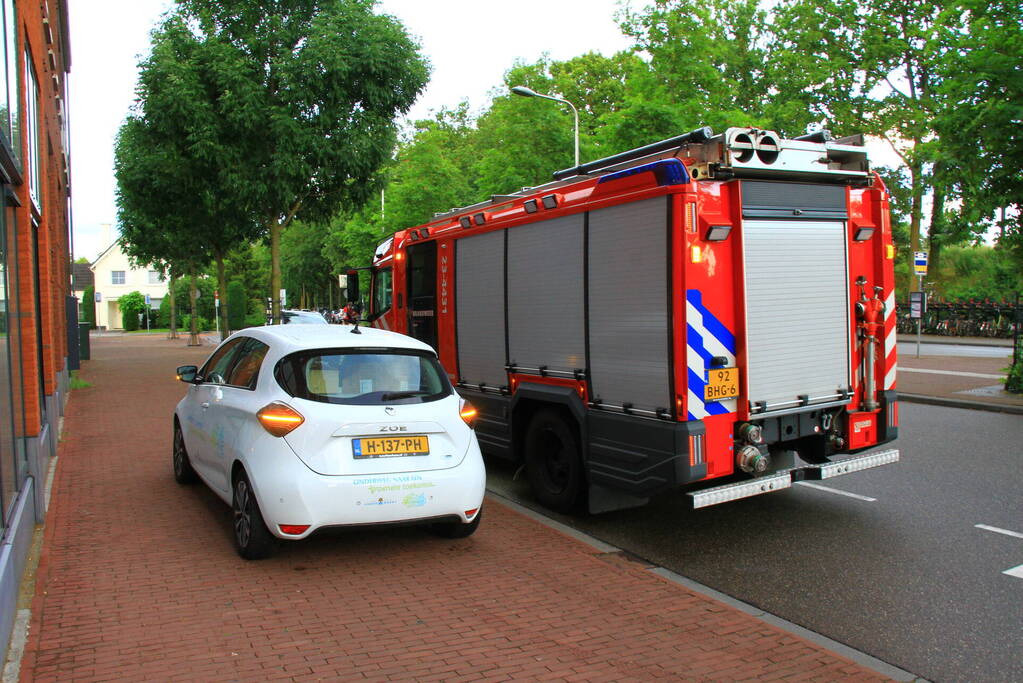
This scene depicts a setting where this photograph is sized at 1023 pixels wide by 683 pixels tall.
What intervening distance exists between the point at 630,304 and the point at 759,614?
2263mm

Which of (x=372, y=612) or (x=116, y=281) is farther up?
(x=116, y=281)

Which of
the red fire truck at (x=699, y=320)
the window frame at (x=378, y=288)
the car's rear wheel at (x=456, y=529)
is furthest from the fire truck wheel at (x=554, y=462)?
the window frame at (x=378, y=288)

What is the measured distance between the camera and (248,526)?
550 cm

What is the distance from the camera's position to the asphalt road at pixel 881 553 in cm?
448

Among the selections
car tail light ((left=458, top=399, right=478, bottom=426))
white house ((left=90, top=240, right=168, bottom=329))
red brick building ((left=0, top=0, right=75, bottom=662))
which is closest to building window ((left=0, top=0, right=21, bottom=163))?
red brick building ((left=0, top=0, right=75, bottom=662))

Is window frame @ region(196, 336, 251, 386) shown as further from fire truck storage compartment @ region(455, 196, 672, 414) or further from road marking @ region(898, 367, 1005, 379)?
road marking @ region(898, 367, 1005, 379)

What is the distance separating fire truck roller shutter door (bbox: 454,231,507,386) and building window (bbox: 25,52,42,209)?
466cm

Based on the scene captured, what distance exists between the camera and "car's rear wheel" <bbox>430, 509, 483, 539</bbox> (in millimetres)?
5926

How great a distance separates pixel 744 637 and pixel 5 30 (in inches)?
263

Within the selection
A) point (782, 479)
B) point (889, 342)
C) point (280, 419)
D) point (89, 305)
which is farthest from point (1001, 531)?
point (89, 305)

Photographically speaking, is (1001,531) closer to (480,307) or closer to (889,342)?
(889,342)

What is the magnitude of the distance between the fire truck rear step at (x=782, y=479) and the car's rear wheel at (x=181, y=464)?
4.58 metres

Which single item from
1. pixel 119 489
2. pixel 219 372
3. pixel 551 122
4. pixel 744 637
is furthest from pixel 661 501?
pixel 551 122

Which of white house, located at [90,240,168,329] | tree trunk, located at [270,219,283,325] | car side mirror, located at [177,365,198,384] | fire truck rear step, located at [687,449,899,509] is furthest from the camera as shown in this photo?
white house, located at [90,240,168,329]
